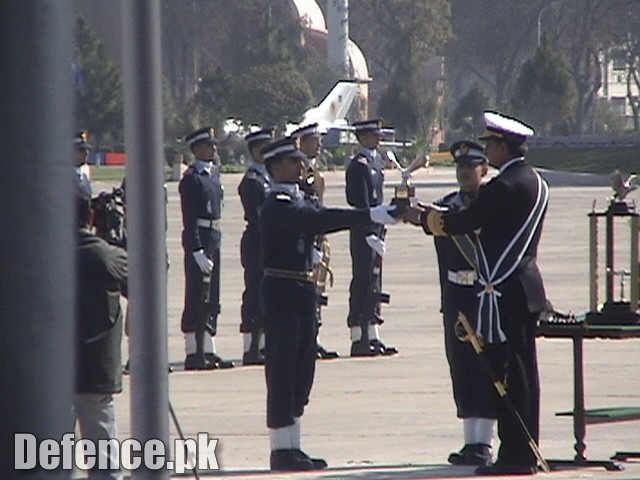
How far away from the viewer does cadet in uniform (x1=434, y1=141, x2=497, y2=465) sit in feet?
29.9

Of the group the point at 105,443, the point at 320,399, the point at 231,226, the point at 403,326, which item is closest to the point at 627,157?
the point at 231,226

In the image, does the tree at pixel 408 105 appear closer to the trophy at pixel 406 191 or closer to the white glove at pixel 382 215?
the trophy at pixel 406 191

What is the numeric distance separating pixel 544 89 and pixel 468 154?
70060 millimetres

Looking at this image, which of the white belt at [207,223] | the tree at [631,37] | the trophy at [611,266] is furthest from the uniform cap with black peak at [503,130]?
the tree at [631,37]

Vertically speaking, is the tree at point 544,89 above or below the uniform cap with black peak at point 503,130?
below

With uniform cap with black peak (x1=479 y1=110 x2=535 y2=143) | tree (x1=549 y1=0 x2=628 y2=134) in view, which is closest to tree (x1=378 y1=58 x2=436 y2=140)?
tree (x1=549 y1=0 x2=628 y2=134)

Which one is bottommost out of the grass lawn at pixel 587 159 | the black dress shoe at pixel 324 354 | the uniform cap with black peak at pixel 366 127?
the grass lawn at pixel 587 159

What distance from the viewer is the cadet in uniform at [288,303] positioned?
9031 mm

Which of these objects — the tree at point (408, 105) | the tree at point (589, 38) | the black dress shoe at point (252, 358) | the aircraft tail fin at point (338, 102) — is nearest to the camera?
the black dress shoe at point (252, 358)

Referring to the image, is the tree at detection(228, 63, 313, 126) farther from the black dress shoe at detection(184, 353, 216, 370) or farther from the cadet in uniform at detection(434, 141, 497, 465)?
the cadet in uniform at detection(434, 141, 497, 465)

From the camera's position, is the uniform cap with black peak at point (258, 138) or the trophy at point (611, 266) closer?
the trophy at point (611, 266)

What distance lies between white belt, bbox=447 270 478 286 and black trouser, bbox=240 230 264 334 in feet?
14.2

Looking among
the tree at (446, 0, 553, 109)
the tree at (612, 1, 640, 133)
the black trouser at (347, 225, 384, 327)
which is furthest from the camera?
the tree at (446, 0, 553, 109)

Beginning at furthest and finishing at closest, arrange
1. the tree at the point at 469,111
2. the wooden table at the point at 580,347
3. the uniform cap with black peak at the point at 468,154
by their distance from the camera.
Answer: the tree at the point at 469,111 < the uniform cap with black peak at the point at 468,154 < the wooden table at the point at 580,347
